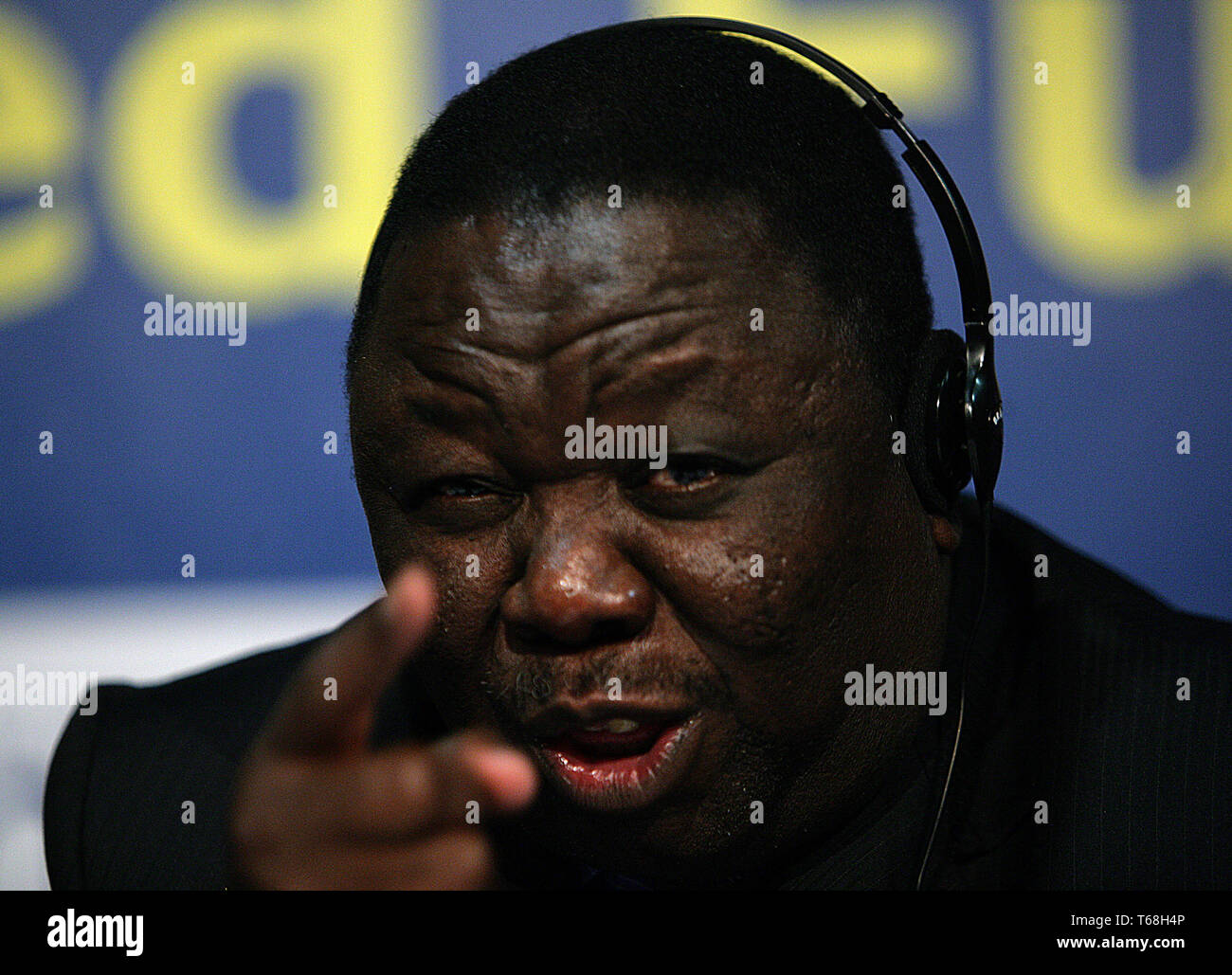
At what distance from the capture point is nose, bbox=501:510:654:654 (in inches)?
45.4

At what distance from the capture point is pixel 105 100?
1664mm

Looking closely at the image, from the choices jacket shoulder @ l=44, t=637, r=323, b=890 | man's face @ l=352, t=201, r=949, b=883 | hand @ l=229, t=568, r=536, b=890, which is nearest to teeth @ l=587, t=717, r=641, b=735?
man's face @ l=352, t=201, r=949, b=883

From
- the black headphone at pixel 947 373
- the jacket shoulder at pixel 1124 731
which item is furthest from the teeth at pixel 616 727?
the jacket shoulder at pixel 1124 731

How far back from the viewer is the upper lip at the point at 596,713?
1.16 metres

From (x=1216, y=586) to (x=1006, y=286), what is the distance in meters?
0.48

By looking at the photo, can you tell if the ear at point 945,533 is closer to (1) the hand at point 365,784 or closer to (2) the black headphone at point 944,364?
(2) the black headphone at point 944,364

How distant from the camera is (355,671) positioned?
994 mm

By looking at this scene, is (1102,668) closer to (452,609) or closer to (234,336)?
(452,609)

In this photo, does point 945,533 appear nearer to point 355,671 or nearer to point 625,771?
point 625,771

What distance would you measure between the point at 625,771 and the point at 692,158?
1.99 feet

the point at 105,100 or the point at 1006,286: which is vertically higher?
the point at 105,100

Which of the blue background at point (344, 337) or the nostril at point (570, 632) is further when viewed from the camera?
the blue background at point (344, 337)

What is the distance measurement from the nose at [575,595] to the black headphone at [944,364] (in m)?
0.33

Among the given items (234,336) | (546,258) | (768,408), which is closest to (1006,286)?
(768,408)
